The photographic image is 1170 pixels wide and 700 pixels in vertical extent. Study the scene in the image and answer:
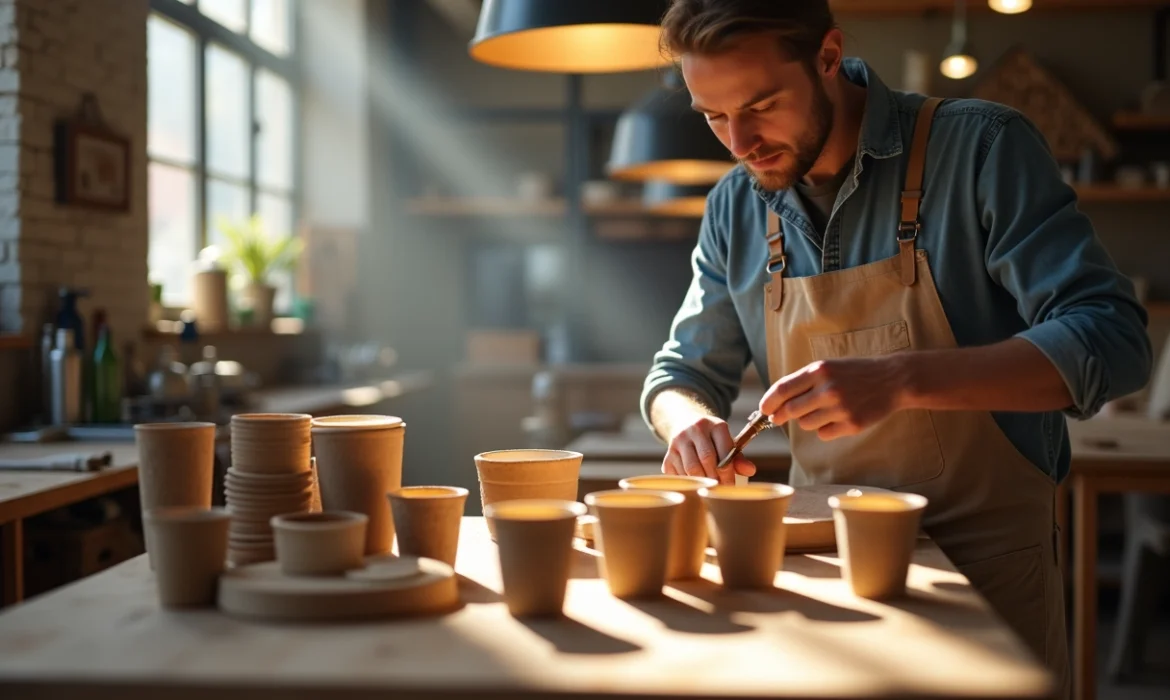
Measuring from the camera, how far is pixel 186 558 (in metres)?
1.19

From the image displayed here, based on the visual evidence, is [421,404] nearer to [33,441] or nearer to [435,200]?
[435,200]

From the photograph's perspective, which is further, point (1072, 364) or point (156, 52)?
point (156, 52)

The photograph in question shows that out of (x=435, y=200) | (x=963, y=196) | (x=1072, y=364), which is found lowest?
(x=1072, y=364)

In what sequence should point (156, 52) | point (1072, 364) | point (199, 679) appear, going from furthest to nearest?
1. point (156, 52)
2. point (1072, 364)
3. point (199, 679)

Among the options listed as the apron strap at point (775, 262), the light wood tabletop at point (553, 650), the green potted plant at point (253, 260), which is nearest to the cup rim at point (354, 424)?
the light wood tabletop at point (553, 650)

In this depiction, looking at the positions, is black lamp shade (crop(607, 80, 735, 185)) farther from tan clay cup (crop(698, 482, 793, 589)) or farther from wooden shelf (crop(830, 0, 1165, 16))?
wooden shelf (crop(830, 0, 1165, 16))

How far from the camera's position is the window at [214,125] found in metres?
5.05

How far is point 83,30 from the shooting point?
380 cm

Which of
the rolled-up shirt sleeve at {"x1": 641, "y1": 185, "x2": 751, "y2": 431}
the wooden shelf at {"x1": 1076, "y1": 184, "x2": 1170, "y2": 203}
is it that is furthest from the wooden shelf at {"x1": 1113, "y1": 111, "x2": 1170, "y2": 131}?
the rolled-up shirt sleeve at {"x1": 641, "y1": 185, "x2": 751, "y2": 431}

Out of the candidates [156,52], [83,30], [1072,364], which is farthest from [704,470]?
[156,52]

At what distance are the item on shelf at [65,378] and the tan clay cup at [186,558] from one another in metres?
2.50

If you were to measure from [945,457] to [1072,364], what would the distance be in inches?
13.1

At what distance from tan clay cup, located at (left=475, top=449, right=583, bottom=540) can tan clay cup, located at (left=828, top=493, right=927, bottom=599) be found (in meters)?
0.40

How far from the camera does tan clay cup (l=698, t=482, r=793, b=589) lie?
128cm
